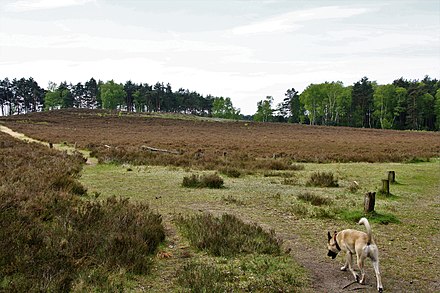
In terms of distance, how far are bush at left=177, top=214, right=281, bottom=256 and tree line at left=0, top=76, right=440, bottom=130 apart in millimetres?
98629

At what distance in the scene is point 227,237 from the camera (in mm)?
8312

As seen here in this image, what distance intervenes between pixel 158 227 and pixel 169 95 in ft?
443

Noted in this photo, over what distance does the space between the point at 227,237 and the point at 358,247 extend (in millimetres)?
2990

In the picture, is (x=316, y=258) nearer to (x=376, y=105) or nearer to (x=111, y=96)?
(x=376, y=105)

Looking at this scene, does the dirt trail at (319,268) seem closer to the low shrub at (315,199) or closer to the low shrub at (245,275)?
the low shrub at (245,275)

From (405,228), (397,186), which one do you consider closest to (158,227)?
(405,228)

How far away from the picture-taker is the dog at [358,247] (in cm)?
604

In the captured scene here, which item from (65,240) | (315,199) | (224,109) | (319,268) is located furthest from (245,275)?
(224,109)

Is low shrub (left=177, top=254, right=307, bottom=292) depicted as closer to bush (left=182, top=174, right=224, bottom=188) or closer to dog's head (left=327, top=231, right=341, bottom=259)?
dog's head (left=327, top=231, right=341, bottom=259)

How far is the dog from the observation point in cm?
604

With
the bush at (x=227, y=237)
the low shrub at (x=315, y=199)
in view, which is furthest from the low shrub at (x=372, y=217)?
the bush at (x=227, y=237)

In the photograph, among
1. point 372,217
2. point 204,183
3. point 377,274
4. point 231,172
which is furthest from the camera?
point 231,172

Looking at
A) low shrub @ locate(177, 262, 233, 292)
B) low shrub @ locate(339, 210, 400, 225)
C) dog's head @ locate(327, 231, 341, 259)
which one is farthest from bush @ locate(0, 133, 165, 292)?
low shrub @ locate(339, 210, 400, 225)

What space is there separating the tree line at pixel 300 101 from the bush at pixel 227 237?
98.6 metres
